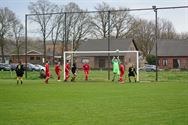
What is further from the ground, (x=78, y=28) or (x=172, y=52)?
(x=78, y=28)

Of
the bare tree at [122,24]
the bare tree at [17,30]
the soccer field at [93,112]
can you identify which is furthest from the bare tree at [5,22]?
the soccer field at [93,112]

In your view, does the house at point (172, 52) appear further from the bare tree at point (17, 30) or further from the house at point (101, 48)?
the bare tree at point (17, 30)

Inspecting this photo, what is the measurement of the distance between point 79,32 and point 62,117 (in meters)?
Result: 66.8

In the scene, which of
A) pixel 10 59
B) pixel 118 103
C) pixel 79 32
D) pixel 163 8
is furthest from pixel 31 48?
pixel 118 103

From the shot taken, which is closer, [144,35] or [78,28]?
[78,28]

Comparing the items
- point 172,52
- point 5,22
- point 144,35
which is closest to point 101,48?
point 144,35

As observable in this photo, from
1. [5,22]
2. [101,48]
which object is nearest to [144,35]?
[101,48]

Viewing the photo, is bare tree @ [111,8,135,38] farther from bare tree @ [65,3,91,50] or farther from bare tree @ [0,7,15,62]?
bare tree @ [0,7,15,62]

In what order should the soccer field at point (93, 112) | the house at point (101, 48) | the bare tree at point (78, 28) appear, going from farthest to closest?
1. the bare tree at point (78, 28)
2. the house at point (101, 48)
3. the soccer field at point (93, 112)

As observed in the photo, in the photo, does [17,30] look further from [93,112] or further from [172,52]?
[93,112]

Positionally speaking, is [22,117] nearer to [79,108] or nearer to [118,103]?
[79,108]

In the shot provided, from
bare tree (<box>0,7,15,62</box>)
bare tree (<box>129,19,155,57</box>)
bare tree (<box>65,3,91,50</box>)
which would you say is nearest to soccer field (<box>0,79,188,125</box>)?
Answer: bare tree (<box>65,3,91,50</box>)

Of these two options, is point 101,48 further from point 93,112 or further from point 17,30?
point 93,112

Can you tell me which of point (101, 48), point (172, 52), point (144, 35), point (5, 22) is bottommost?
point (172, 52)
